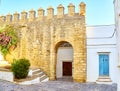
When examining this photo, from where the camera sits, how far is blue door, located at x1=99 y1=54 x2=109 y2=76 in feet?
50.6

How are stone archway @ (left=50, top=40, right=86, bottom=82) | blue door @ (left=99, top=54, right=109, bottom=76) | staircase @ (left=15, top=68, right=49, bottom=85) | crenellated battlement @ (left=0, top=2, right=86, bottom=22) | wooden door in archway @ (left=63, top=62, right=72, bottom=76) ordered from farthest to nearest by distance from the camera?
wooden door in archway @ (left=63, top=62, right=72, bottom=76)
crenellated battlement @ (left=0, top=2, right=86, bottom=22)
stone archway @ (left=50, top=40, right=86, bottom=82)
blue door @ (left=99, top=54, right=109, bottom=76)
staircase @ (left=15, top=68, right=49, bottom=85)

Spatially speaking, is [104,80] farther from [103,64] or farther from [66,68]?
[66,68]

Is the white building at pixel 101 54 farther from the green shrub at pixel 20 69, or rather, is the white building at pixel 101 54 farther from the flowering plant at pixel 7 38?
the flowering plant at pixel 7 38

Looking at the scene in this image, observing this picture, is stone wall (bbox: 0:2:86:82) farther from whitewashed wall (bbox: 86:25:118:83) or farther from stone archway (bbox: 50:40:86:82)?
whitewashed wall (bbox: 86:25:118:83)

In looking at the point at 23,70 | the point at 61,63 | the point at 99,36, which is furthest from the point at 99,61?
the point at 61,63

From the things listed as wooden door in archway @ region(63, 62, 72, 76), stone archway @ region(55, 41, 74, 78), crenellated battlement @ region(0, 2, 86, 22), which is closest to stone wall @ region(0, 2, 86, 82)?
crenellated battlement @ region(0, 2, 86, 22)

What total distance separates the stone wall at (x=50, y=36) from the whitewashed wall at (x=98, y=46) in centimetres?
43

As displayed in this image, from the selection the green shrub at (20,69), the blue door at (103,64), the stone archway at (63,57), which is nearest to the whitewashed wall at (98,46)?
the blue door at (103,64)

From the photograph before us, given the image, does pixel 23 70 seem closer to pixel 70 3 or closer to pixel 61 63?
pixel 70 3

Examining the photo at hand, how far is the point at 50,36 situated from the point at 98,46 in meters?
3.96

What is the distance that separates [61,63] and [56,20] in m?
5.84

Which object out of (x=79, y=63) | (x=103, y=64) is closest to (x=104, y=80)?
(x=103, y=64)

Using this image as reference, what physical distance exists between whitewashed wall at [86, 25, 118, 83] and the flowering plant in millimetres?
6487

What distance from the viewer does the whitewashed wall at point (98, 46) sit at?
50.4ft
